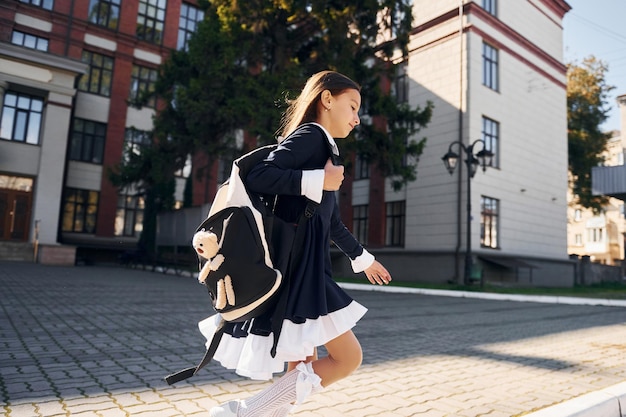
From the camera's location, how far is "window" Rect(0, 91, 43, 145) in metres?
22.7

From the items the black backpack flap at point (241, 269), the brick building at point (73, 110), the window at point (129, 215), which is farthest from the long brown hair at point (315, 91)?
the window at point (129, 215)

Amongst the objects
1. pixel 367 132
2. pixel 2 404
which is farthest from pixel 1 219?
pixel 2 404

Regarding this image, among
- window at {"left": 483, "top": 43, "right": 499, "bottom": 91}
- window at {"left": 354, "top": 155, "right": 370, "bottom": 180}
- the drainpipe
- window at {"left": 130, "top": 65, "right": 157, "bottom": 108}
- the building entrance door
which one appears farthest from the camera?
window at {"left": 130, "top": 65, "right": 157, "bottom": 108}

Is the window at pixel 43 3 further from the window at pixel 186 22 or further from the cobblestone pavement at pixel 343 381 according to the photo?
the cobblestone pavement at pixel 343 381

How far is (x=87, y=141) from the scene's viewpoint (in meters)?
27.0

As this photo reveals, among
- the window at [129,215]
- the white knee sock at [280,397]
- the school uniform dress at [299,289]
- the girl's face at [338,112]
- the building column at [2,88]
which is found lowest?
the white knee sock at [280,397]

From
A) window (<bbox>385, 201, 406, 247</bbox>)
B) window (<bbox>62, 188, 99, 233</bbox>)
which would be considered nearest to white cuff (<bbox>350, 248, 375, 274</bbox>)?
window (<bbox>385, 201, 406, 247</bbox>)

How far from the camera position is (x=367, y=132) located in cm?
1742

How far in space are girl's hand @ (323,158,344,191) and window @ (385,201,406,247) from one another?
21780 mm

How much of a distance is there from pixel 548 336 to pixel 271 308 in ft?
21.7

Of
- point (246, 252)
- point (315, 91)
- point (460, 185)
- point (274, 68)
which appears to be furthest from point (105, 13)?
point (246, 252)

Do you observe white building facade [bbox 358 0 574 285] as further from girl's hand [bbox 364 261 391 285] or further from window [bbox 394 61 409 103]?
girl's hand [bbox 364 261 391 285]

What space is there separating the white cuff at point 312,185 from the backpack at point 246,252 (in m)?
0.08

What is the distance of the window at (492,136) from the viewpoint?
22.0 metres
